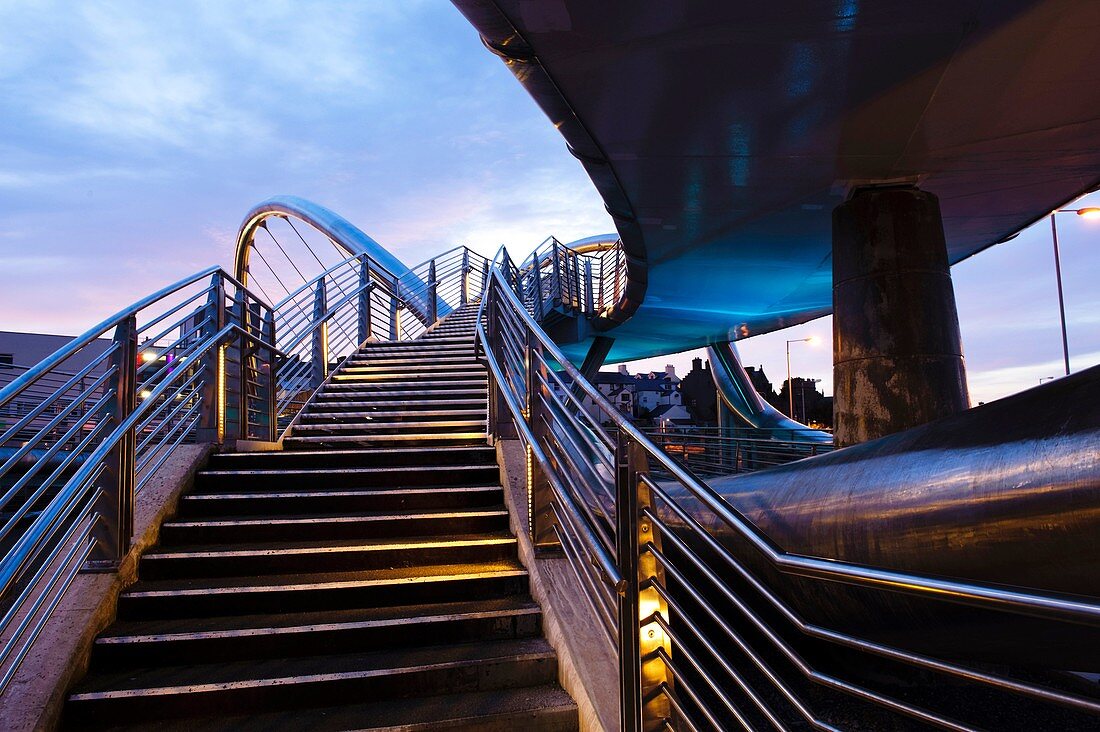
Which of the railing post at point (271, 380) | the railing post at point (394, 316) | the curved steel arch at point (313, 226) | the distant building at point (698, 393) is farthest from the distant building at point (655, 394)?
the railing post at point (271, 380)

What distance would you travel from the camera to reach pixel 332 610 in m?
3.41

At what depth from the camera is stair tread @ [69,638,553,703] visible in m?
2.78

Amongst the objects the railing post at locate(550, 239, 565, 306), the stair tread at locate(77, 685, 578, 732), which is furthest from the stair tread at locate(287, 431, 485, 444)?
the railing post at locate(550, 239, 565, 306)

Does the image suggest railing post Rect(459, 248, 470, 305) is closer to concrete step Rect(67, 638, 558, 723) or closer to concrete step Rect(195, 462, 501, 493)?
concrete step Rect(195, 462, 501, 493)

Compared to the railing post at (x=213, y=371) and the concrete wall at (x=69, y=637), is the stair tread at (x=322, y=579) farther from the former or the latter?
the railing post at (x=213, y=371)

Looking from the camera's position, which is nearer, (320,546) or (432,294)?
(320,546)

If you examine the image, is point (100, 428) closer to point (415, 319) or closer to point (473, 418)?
point (473, 418)

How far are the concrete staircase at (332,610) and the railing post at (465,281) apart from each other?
1200cm

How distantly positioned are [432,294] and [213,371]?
34.6ft

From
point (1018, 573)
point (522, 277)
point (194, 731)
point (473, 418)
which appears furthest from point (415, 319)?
point (1018, 573)

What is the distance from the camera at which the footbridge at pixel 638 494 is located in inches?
84.4

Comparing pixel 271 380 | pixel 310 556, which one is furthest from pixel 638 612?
pixel 271 380

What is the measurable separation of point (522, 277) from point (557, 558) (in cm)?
1399

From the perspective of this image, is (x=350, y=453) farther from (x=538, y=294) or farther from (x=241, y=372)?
(x=538, y=294)
